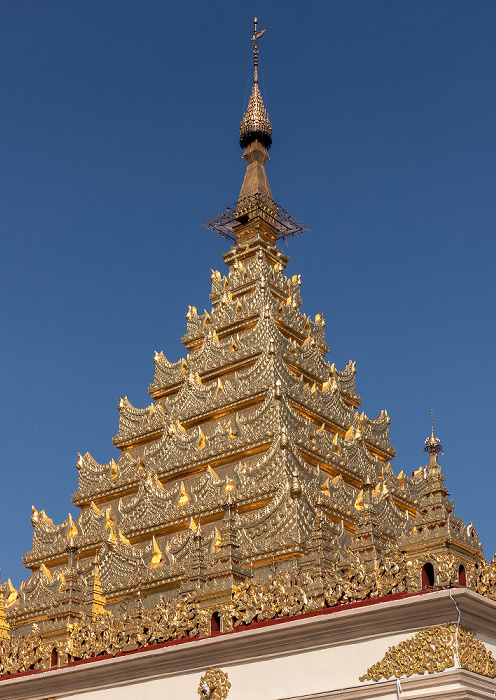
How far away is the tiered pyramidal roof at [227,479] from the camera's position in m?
19.1

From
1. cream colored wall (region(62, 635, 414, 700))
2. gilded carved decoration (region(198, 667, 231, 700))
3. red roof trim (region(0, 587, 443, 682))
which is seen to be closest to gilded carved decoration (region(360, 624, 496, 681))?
cream colored wall (region(62, 635, 414, 700))

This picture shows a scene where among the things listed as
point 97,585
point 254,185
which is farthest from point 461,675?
point 254,185

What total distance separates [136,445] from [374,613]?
2366cm

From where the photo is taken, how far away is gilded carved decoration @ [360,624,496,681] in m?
13.5

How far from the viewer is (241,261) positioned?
132 ft

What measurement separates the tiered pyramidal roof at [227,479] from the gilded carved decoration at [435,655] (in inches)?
121

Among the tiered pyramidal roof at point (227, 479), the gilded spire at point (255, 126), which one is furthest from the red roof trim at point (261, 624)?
the gilded spire at point (255, 126)

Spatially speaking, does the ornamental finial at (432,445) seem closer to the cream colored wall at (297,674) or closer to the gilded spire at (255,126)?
the cream colored wall at (297,674)

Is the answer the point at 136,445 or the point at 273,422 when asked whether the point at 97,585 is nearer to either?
the point at 273,422

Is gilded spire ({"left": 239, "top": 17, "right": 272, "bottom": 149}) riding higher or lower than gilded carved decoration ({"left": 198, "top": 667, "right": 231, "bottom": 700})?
higher

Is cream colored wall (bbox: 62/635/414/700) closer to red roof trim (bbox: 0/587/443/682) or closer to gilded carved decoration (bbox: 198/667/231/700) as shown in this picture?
gilded carved decoration (bbox: 198/667/231/700)

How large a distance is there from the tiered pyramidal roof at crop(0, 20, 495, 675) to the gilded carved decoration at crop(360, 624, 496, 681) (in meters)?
3.08

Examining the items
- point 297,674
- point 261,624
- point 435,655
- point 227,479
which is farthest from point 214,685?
point 227,479

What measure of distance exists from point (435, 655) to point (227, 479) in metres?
17.7
